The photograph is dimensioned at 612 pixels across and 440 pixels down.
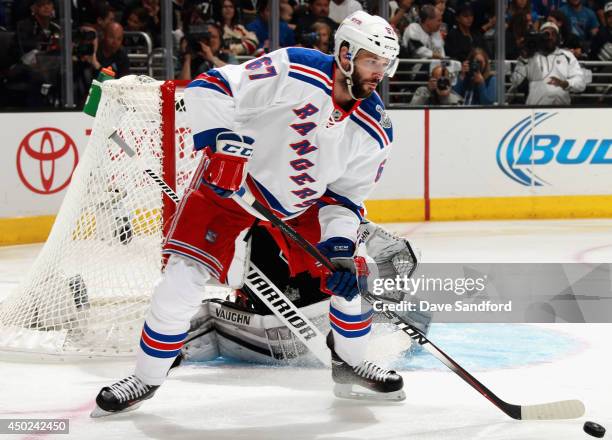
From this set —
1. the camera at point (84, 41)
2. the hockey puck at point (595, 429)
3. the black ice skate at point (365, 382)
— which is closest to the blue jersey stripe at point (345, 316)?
the black ice skate at point (365, 382)

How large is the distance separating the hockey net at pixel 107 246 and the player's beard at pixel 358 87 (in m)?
1.18

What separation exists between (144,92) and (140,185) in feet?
1.18

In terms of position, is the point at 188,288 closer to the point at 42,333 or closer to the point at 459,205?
the point at 42,333

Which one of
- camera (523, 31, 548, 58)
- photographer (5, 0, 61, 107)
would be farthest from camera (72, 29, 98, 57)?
camera (523, 31, 548, 58)

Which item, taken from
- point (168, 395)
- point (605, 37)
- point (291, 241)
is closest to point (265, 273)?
point (291, 241)

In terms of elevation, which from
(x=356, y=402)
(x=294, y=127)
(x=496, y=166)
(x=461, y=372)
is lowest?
(x=356, y=402)

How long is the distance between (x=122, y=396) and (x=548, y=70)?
18.8ft

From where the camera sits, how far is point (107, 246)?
381 centimetres

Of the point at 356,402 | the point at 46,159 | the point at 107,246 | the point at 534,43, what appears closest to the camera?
the point at 356,402

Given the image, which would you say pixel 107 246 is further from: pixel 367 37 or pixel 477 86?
pixel 477 86

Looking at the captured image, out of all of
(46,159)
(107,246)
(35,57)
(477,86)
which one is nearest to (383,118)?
(107,246)

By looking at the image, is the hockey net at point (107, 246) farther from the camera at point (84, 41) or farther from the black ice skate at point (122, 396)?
the camera at point (84, 41)

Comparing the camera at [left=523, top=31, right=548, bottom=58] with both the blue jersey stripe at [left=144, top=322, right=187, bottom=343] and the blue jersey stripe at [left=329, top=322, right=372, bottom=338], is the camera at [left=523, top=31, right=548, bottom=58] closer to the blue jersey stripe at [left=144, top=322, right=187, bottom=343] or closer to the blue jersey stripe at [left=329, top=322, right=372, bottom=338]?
the blue jersey stripe at [left=329, top=322, right=372, bottom=338]

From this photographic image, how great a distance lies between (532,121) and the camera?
7.65 meters
